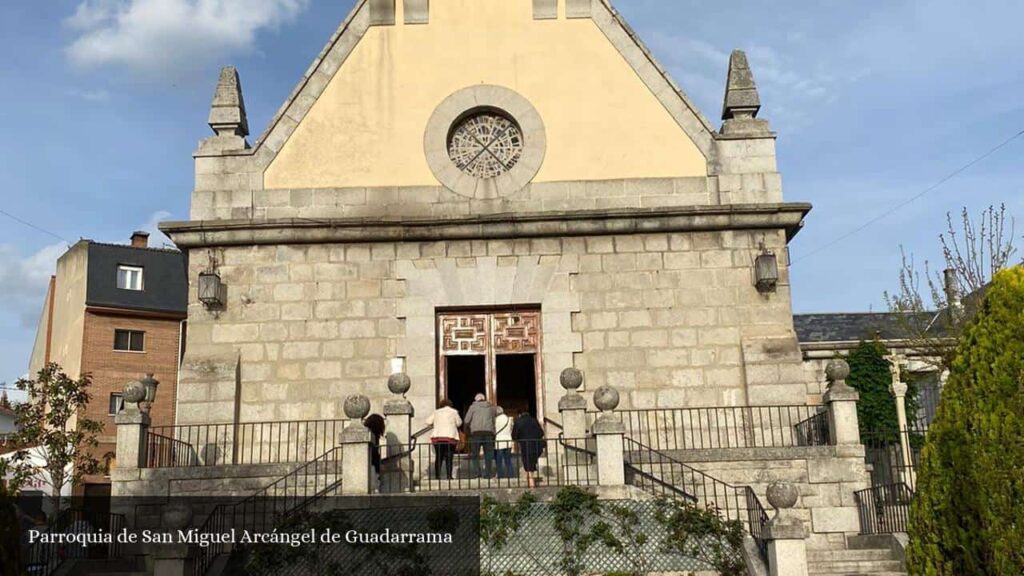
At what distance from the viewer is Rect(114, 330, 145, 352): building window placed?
3747cm

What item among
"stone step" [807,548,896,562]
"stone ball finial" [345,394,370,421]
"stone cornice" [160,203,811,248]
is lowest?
"stone step" [807,548,896,562]

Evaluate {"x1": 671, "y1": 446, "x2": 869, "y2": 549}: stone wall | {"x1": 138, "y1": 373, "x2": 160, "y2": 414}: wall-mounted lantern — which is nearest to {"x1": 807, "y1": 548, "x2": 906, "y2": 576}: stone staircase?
{"x1": 671, "y1": 446, "x2": 869, "y2": 549}: stone wall

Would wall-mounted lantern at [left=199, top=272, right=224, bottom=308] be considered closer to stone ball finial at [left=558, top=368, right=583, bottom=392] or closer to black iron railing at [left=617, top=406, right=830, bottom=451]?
stone ball finial at [left=558, top=368, right=583, bottom=392]

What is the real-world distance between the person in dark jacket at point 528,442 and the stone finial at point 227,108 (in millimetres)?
7189

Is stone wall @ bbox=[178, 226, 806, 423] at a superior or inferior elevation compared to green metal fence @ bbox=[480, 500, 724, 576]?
superior

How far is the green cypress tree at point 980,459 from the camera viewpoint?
7.40m

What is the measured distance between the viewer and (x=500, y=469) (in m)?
12.8

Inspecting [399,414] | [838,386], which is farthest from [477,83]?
[838,386]

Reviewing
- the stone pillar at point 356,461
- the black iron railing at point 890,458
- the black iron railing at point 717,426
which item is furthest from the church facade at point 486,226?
the stone pillar at point 356,461

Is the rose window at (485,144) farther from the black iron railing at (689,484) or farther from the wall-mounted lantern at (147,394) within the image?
the wall-mounted lantern at (147,394)

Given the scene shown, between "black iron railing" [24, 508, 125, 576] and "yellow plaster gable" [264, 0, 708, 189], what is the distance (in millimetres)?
5837

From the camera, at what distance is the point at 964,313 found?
2081 cm

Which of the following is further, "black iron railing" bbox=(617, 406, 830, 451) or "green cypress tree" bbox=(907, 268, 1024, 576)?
"black iron railing" bbox=(617, 406, 830, 451)

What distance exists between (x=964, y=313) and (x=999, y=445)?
14.6m
